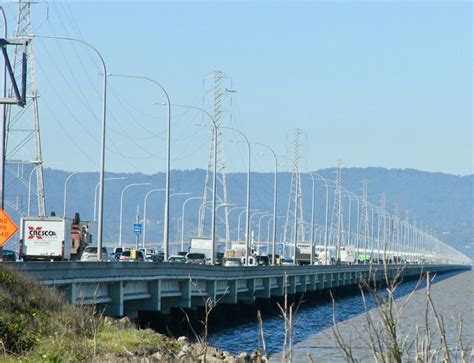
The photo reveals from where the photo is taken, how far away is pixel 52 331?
91.2ft

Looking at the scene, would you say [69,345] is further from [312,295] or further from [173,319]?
[312,295]

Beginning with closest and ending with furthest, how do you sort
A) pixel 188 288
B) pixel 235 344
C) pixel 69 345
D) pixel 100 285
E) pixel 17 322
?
pixel 69 345, pixel 17 322, pixel 100 285, pixel 235 344, pixel 188 288

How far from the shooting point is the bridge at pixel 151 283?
127 feet

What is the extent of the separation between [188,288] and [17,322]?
1113 inches

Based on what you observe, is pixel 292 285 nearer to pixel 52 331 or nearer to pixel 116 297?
pixel 116 297

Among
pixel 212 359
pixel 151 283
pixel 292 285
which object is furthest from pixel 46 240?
pixel 212 359

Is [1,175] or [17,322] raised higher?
[1,175]

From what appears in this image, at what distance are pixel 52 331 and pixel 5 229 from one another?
9.27m

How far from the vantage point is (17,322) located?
28.0 metres

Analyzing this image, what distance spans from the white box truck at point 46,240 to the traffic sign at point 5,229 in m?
24.9

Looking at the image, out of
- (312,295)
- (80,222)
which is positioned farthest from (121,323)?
(312,295)

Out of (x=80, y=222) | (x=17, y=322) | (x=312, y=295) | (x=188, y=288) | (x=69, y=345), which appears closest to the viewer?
(x=69, y=345)

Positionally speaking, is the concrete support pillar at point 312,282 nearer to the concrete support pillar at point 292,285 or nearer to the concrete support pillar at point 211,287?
the concrete support pillar at point 292,285

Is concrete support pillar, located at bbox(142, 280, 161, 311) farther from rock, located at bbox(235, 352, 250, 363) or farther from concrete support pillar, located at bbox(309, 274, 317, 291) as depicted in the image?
concrete support pillar, located at bbox(309, 274, 317, 291)
